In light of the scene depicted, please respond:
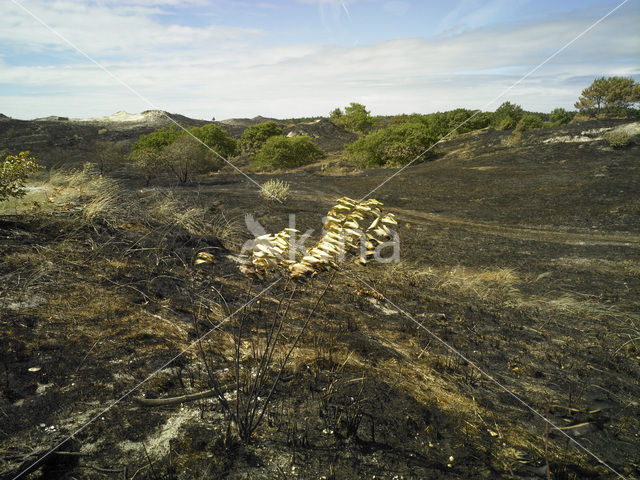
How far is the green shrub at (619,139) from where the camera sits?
51.2ft

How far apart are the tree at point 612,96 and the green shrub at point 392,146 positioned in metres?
19.2

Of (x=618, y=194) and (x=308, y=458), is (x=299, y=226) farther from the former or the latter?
(x=618, y=194)

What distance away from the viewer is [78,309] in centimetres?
327

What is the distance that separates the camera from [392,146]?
2272 centimetres

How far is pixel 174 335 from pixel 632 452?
11.7 ft

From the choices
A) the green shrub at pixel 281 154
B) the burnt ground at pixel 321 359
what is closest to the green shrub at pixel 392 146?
the green shrub at pixel 281 154

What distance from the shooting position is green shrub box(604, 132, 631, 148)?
1561 centimetres

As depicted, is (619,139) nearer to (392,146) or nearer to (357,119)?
(392,146)

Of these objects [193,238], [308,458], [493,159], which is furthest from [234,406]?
[493,159]

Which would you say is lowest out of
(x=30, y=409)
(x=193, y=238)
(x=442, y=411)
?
(x=442, y=411)

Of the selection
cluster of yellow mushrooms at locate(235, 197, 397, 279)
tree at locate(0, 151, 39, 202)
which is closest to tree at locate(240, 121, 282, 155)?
tree at locate(0, 151, 39, 202)

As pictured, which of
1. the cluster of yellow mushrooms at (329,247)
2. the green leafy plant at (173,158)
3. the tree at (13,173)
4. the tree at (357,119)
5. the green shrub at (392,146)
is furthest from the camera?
the tree at (357,119)

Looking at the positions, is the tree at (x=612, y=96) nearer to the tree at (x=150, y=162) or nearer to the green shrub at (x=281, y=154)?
the green shrub at (x=281, y=154)

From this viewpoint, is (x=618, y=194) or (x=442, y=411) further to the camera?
(x=618, y=194)
